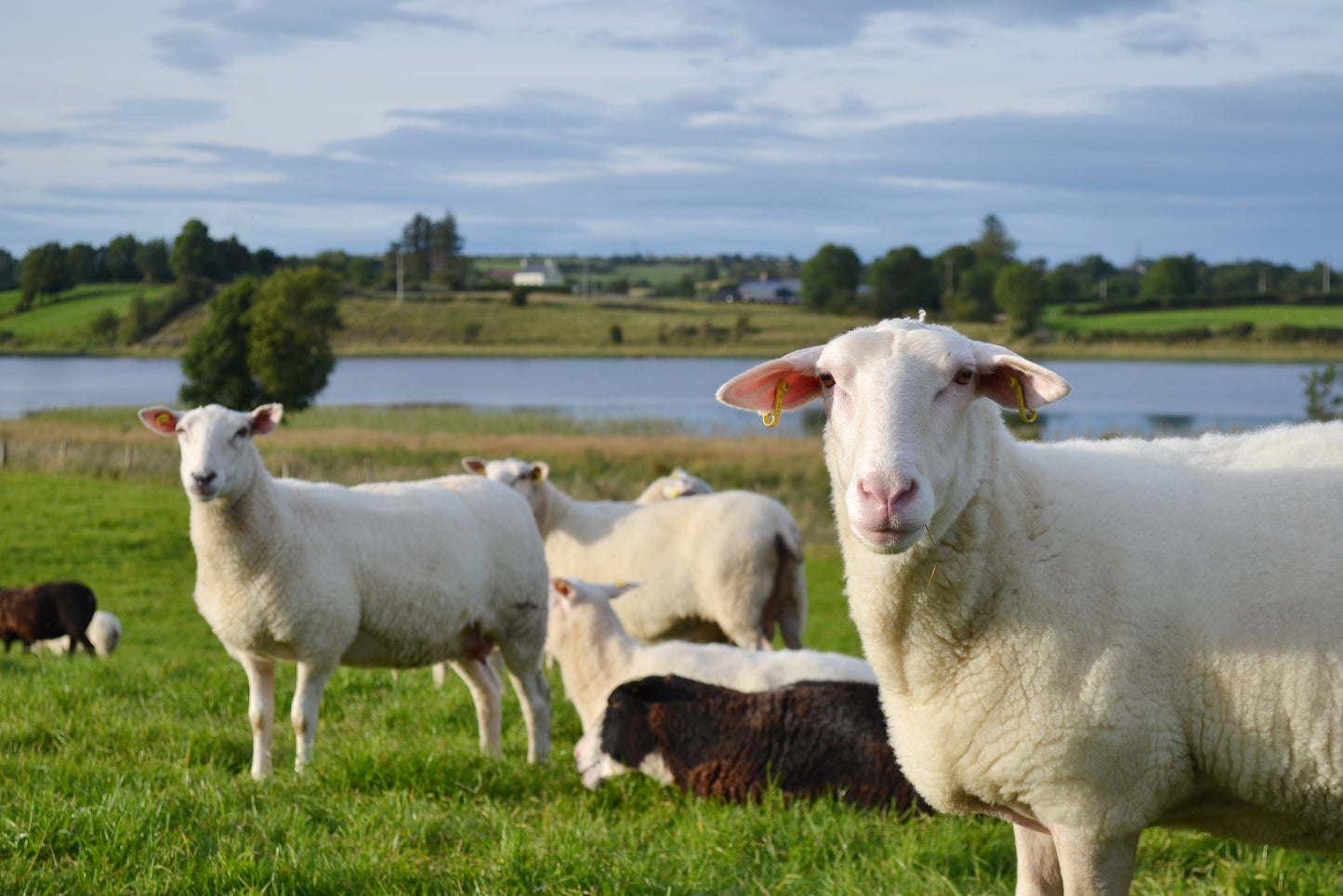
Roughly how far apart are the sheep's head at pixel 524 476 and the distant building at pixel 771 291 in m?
83.5

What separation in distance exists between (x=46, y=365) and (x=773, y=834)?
46.3m

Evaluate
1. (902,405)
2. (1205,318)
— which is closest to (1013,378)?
(902,405)

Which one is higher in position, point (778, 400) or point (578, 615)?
point (778, 400)

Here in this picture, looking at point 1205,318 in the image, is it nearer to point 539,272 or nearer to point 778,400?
point 778,400

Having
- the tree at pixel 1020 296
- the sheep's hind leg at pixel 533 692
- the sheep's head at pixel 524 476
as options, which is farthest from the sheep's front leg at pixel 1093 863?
the tree at pixel 1020 296

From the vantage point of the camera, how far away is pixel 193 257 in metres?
53.5

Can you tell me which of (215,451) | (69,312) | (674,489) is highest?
(69,312)

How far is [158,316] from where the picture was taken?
52000 millimetres

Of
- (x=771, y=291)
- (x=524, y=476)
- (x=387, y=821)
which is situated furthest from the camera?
(x=771, y=291)

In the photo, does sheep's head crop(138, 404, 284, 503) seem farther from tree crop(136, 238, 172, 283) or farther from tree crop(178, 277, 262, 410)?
tree crop(136, 238, 172, 283)

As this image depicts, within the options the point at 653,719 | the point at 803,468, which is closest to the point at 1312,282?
the point at 803,468

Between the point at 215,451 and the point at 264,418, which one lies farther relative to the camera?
the point at 264,418

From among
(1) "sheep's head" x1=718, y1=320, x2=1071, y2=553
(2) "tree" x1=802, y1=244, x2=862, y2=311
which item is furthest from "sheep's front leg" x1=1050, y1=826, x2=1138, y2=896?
(2) "tree" x1=802, y1=244, x2=862, y2=311

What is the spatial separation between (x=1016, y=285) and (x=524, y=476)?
Result: 1923 inches
